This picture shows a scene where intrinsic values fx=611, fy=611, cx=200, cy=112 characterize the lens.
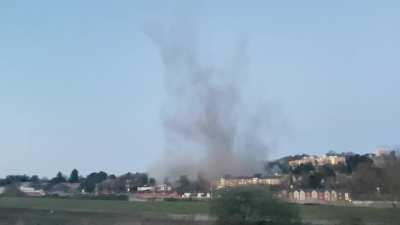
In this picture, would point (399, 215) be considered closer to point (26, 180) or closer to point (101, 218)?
point (101, 218)

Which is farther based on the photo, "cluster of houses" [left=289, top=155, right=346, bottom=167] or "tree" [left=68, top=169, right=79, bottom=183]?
"tree" [left=68, top=169, right=79, bottom=183]

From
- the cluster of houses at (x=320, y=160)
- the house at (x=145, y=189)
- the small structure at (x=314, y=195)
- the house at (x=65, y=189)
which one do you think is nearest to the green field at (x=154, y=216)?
the small structure at (x=314, y=195)

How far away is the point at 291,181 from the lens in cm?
9062

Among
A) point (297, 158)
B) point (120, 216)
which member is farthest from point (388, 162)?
point (297, 158)

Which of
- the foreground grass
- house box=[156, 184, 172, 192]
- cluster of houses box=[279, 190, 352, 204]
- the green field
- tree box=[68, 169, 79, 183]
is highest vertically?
tree box=[68, 169, 79, 183]

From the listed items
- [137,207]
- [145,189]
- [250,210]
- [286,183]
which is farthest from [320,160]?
[250,210]

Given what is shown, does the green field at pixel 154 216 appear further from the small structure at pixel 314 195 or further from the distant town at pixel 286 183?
the small structure at pixel 314 195

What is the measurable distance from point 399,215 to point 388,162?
24407 mm

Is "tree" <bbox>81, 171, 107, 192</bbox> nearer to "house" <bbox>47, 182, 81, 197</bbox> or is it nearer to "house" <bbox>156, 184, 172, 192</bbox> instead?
"house" <bbox>47, 182, 81, 197</bbox>

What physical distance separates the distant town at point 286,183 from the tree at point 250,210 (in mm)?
2697

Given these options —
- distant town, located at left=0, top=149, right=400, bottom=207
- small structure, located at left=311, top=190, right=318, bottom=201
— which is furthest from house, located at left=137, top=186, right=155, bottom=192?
small structure, located at left=311, top=190, right=318, bottom=201

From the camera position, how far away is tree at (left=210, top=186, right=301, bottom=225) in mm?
34094

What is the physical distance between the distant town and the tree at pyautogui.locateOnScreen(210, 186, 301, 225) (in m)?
2.70

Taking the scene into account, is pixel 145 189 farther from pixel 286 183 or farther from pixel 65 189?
pixel 286 183
